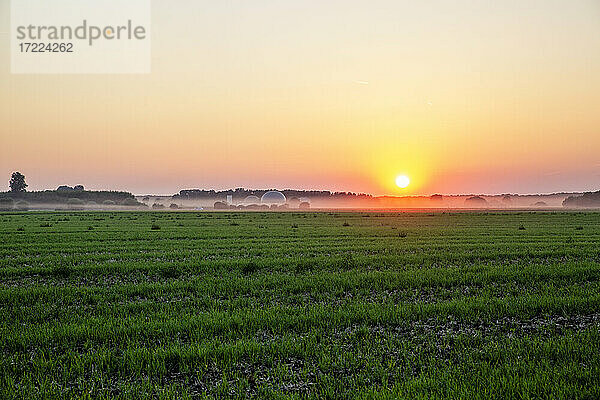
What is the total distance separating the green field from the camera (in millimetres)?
6484

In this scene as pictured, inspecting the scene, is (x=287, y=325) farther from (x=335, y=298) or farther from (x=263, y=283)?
(x=263, y=283)

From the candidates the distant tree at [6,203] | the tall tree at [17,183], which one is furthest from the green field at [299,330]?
the tall tree at [17,183]

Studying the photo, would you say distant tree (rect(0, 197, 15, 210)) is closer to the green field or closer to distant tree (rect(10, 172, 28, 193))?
distant tree (rect(10, 172, 28, 193))

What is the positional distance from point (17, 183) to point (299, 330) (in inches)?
8645

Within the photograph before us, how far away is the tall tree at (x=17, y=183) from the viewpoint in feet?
615

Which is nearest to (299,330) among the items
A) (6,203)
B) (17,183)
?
(6,203)

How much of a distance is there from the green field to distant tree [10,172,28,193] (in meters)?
206

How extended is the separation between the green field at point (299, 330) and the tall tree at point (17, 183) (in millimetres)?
206300

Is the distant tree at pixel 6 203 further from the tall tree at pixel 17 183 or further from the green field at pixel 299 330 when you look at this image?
the green field at pixel 299 330

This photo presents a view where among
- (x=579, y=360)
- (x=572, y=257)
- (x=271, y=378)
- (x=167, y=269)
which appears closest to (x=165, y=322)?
(x=271, y=378)

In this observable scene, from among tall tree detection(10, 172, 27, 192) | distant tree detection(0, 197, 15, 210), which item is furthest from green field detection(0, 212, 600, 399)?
tall tree detection(10, 172, 27, 192)

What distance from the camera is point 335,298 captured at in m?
11.9

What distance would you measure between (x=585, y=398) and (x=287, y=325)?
548cm

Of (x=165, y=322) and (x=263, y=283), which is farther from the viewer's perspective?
(x=263, y=283)
